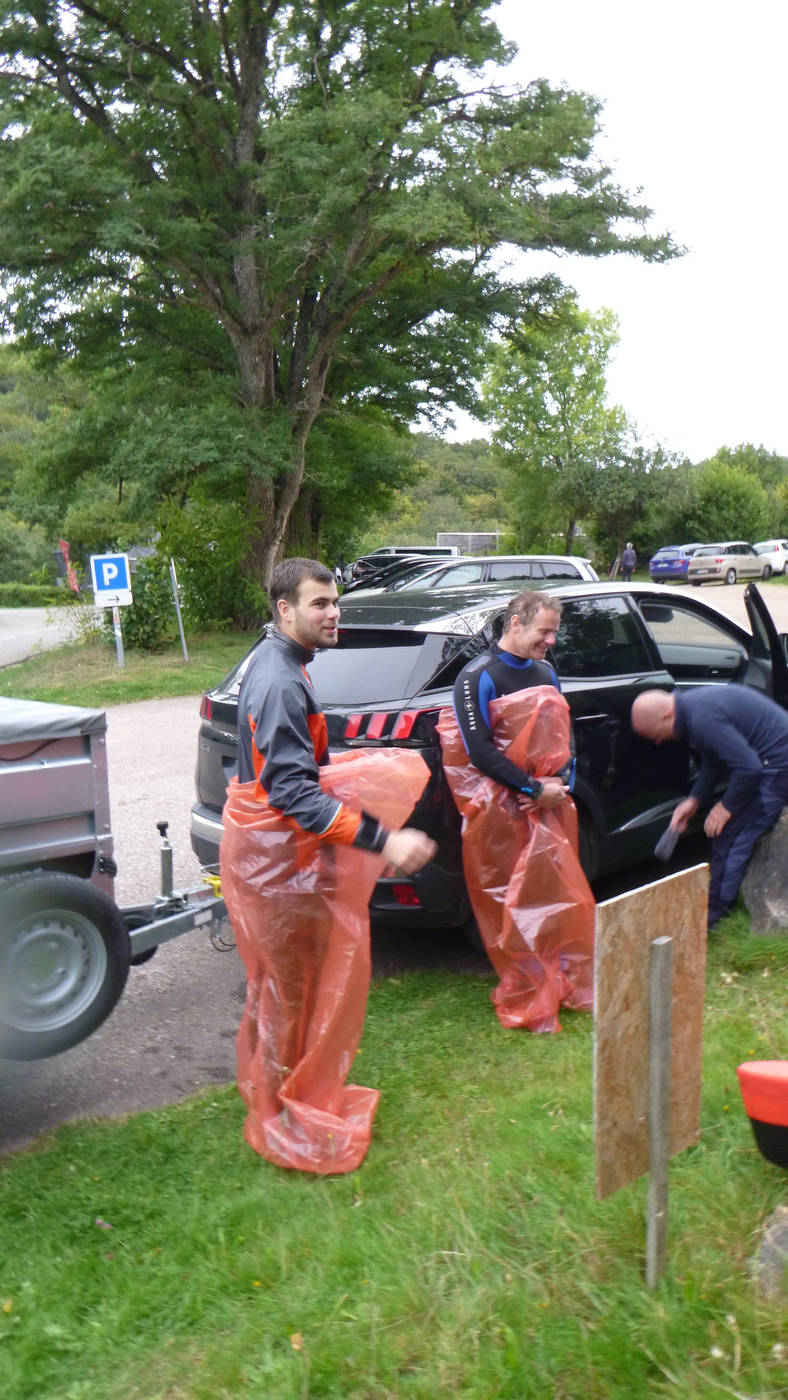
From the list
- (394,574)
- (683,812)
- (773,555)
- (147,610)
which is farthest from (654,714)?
(773,555)

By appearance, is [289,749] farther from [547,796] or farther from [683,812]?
[683,812]

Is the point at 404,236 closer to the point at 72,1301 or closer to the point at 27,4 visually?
the point at 27,4

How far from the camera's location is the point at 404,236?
18984 mm

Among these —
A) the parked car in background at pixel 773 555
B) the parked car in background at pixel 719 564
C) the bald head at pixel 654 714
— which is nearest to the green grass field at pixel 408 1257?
the bald head at pixel 654 714

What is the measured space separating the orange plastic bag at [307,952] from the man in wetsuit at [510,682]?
919 millimetres

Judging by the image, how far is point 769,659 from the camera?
264 inches

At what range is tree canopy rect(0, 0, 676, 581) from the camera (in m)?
17.9

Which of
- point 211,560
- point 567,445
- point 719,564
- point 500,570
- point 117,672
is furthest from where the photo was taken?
point 567,445

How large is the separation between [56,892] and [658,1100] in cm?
204

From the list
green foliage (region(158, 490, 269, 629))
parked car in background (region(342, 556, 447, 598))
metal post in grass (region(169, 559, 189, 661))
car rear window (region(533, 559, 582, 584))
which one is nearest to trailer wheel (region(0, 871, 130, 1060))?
car rear window (region(533, 559, 582, 584))

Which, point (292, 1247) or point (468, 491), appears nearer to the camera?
point (292, 1247)

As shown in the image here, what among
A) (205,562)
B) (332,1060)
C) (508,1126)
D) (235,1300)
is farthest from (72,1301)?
(205,562)

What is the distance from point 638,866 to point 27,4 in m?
18.8

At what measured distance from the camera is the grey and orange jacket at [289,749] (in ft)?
11.0
